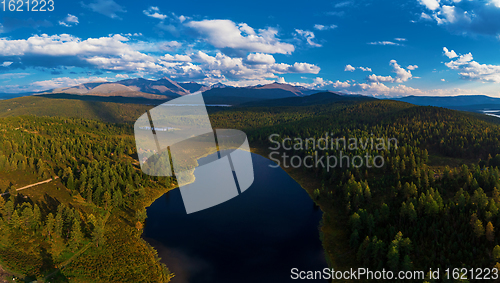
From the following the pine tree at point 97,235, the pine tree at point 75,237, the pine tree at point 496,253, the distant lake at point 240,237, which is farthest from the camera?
the pine tree at point 97,235

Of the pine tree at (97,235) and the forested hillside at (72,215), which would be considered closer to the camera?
the forested hillside at (72,215)

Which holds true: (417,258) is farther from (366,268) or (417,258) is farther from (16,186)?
(16,186)

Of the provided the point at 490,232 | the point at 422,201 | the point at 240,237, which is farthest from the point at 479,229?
the point at 240,237

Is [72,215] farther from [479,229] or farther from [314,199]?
[479,229]

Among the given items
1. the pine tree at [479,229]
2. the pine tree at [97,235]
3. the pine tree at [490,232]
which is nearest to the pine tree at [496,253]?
the pine tree at [490,232]

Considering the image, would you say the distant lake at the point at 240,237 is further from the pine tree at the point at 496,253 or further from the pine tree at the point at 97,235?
the pine tree at the point at 496,253

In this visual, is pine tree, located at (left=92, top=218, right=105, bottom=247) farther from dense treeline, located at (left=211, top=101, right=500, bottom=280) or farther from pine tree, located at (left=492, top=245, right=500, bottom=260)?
pine tree, located at (left=492, top=245, right=500, bottom=260)

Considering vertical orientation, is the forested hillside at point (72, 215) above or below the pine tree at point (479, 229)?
below

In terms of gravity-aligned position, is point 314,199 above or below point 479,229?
below

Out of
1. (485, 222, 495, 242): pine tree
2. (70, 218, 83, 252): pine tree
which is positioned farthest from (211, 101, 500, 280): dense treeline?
(70, 218, 83, 252): pine tree

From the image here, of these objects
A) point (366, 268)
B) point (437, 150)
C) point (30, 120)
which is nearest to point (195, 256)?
point (366, 268)
